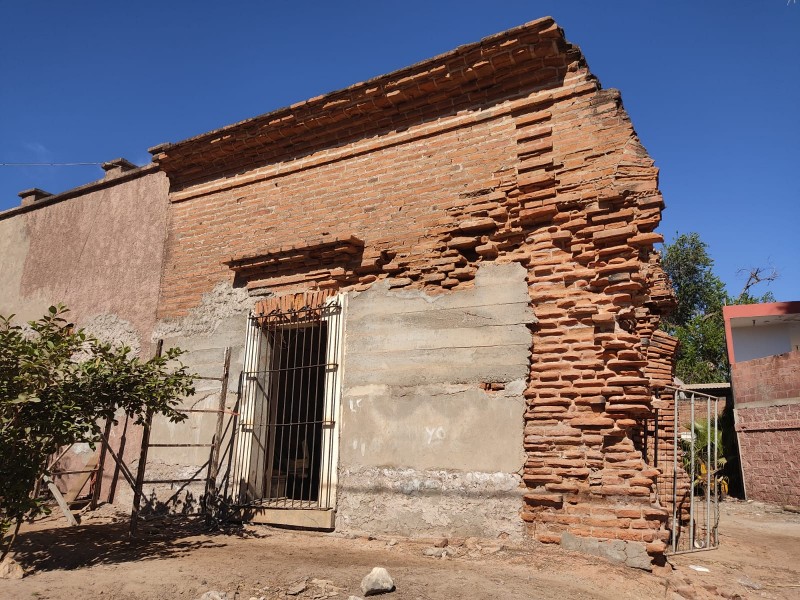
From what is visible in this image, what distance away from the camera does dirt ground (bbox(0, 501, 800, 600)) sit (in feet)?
13.2

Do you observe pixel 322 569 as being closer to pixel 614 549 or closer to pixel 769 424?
pixel 614 549

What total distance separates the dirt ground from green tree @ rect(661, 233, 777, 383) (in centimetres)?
1700

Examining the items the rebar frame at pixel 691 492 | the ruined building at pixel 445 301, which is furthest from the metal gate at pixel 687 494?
the ruined building at pixel 445 301

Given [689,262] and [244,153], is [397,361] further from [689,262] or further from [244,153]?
[689,262]

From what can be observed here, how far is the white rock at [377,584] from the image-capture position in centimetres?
382

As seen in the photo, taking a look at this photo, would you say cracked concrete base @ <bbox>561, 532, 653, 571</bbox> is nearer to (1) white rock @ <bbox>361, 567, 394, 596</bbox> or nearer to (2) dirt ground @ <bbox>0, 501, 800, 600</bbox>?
(2) dirt ground @ <bbox>0, 501, 800, 600</bbox>

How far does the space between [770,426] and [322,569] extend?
13350 mm

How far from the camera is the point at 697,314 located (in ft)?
85.4

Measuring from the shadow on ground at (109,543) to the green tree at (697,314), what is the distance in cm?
2003

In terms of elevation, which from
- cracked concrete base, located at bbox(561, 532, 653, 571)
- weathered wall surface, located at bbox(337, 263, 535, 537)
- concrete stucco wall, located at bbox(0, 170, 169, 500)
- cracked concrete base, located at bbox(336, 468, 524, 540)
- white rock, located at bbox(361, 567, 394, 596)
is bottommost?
white rock, located at bbox(361, 567, 394, 596)

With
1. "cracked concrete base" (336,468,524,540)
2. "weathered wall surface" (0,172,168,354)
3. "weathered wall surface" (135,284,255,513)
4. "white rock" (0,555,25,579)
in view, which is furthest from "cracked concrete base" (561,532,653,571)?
"weathered wall surface" (0,172,168,354)

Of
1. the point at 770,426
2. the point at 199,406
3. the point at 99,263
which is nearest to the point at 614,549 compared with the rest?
the point at 199,406

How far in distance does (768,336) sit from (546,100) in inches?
644

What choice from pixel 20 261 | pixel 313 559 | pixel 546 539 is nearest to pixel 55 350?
pixel 313 559
